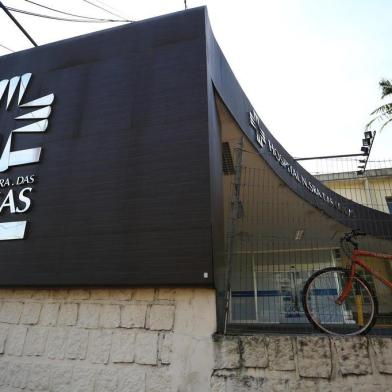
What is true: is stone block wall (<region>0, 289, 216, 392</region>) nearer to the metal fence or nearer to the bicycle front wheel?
the metal fence

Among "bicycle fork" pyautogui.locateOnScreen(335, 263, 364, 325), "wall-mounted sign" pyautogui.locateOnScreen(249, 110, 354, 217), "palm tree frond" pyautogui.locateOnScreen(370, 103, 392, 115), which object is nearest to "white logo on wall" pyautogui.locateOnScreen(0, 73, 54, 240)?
"wall-mounted sign" pyautogui.locateOnScreen(249, 110, 354, 217)

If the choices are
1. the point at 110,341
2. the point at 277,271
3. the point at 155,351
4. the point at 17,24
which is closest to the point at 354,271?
the point at 277,271

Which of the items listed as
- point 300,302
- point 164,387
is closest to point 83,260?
point 164,387

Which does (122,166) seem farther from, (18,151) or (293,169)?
(293,169)

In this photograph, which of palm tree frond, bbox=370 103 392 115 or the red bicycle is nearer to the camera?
the red bicycle

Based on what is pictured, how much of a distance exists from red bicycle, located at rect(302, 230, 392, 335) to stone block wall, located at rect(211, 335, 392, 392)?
490mm

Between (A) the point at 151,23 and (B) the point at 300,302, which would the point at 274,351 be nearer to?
(B) the point at 300,302

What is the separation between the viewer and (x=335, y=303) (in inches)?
143

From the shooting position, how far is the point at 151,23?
4941mm

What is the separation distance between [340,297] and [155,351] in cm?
216

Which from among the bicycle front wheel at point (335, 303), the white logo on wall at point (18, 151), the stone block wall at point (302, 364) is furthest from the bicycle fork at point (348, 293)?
the white logo on wall at point (18, 151)

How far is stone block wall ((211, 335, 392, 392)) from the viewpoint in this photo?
286 cm

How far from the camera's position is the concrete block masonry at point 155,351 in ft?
9.57

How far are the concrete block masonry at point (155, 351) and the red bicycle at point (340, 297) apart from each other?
53 cm
